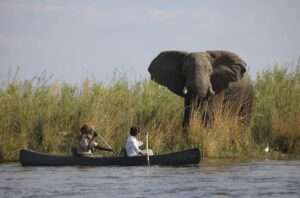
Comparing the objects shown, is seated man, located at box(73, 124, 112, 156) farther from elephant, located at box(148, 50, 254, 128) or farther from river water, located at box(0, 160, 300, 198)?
elephant, located at box(148, 50, 254, 128)

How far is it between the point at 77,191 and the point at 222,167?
209 inches

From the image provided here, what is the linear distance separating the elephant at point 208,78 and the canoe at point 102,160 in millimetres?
3930

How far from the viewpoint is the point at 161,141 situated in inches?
1166

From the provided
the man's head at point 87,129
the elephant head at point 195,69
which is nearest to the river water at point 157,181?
the man's head at point 87,129

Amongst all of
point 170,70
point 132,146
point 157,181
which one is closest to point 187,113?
point 170,70

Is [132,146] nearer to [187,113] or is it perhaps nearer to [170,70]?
[187,113]

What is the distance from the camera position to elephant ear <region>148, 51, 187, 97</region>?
1292 inches

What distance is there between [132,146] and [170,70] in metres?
6.22

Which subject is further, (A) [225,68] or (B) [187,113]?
(A) [225,68]

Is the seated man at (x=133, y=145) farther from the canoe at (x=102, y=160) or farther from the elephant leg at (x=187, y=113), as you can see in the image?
the elephant leg at (x=187, y=113)

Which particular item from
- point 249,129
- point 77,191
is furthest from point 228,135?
point 77,191

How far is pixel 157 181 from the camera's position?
78.4 ft

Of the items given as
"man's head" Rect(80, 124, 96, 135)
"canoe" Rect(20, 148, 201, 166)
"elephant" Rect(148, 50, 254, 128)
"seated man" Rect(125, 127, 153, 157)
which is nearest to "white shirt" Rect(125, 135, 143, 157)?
"seated man" Rect(125, 127, 153, 157)

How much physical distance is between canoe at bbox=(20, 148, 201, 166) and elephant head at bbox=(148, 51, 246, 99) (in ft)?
15.2
